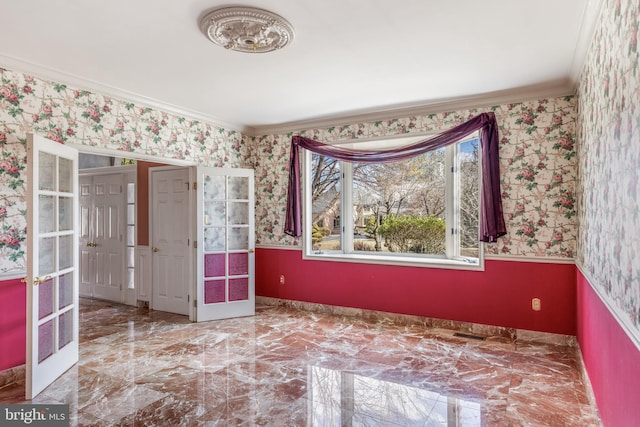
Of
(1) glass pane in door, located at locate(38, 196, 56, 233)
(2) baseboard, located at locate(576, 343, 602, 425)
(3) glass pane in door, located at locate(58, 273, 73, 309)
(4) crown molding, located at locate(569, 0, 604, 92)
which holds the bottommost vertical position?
(2) baseboard, located at locate(576, 343, 602, 425)

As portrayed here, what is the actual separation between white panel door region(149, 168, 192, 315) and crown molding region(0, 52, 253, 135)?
748 mm

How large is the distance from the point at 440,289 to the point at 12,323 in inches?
161

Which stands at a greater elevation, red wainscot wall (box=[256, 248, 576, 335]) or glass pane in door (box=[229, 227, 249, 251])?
glass pane in door (box=[229, 227, 249, 251])

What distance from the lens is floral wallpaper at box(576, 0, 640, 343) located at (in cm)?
149

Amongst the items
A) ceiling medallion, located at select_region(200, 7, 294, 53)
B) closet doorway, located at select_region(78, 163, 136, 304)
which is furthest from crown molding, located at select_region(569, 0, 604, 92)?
closet doorway, located at select_region(78, 163, 136, 304)

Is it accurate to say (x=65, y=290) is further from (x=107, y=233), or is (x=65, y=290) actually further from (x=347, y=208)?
(x=347, y=208)

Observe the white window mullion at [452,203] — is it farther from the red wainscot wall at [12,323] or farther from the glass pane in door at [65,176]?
the red wainscot wall at [12,323]

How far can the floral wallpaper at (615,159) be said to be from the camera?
1491 millimetres

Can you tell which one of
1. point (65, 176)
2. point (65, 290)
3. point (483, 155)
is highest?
point (483, 155)

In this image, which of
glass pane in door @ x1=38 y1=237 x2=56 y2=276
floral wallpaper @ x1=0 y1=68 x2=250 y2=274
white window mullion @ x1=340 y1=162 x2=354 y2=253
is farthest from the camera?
white window mullion @ x1=340 y1=162 x2=354 y2=253

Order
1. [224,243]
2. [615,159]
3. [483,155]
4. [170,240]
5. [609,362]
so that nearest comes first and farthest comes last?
1. [615,159]
2. [609,362]
3. [483,155]
4. [224,243]
5. [170,240]

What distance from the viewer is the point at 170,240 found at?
5105mm

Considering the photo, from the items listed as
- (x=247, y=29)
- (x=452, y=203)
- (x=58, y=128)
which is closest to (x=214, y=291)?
(x=58, y=128)

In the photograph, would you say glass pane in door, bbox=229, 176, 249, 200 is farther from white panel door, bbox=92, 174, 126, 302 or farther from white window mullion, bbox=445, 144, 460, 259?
white window mullion, bbox=445, 144, 460, 259
